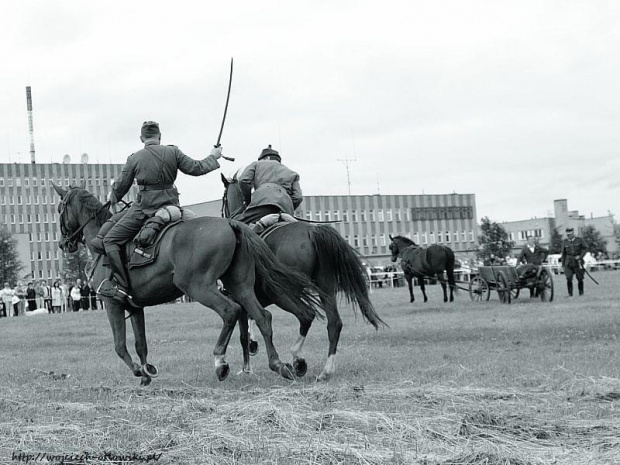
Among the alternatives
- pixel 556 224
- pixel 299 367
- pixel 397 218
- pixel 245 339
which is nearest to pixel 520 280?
pixel 245 339

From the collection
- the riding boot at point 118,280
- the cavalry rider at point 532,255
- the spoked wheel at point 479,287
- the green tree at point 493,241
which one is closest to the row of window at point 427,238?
the green tree at point 493,241

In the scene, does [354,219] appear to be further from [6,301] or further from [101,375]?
[101,375]

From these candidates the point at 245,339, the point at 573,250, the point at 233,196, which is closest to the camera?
the point at 245,339

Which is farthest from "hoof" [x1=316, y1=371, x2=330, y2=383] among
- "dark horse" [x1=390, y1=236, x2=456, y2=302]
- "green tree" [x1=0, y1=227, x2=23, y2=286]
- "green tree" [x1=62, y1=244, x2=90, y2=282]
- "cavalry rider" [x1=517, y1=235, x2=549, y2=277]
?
"green tree" [x1=62, y1=244, x2=90, y2=282]

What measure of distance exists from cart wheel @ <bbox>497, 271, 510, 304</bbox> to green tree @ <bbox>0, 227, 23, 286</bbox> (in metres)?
51.7

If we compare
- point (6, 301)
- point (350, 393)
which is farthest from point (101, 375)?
point (6, 301)

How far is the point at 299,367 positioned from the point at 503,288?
16.9m

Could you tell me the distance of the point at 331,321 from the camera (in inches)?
396

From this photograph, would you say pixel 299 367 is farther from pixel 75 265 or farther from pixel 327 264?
pixel 75 265

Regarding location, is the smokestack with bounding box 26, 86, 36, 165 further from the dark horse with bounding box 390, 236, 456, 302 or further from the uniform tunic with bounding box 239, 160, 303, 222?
the uniform tunic with bounding box 239, 160, 303, 222

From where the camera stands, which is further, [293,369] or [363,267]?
[363,267]

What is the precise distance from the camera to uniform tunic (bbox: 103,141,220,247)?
9.88 metres

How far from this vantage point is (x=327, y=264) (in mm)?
10273

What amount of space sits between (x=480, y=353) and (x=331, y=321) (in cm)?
258
